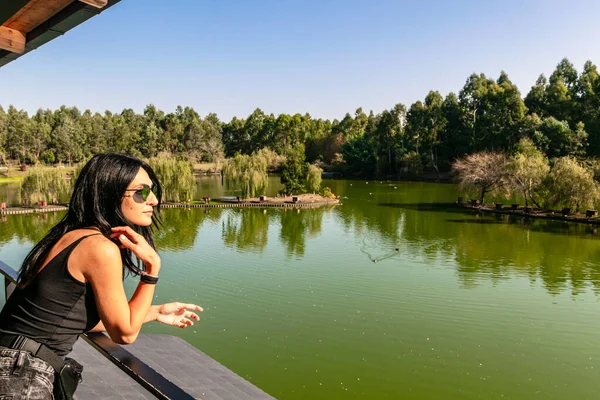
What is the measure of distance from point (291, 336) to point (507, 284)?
22.4 feet

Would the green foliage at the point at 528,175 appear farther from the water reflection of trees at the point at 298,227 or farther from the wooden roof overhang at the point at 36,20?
the wooden roof overhang at the point at 36,20

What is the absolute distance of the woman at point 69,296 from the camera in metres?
1.18

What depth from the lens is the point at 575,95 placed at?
42.3 meters

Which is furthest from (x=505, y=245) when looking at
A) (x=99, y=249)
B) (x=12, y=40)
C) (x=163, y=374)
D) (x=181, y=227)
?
(x=99, y=249)

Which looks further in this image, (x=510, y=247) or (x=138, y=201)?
(x=510, y=247)

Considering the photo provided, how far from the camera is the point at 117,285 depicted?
122 cm

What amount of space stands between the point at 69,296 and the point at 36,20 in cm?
154

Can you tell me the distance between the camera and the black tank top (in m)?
1.18

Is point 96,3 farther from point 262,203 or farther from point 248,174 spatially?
point 248,174

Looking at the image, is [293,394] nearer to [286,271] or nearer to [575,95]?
[286,271]

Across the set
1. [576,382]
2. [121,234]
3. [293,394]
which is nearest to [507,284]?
[576,382]

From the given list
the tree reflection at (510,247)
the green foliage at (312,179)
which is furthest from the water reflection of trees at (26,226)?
the green foliage at (312,179)

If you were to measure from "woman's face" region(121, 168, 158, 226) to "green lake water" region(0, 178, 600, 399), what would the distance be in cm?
590

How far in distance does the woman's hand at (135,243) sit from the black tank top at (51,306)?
10 cm
